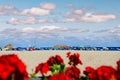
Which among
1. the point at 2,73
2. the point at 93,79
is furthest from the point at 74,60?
the point at 2,73

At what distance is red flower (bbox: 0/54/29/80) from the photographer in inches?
128

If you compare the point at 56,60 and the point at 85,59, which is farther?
the point at 85,59

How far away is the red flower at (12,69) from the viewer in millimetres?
3242

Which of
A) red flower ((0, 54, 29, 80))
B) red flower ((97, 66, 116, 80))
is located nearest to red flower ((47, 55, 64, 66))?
red flower ((97, 66, 116, 80))

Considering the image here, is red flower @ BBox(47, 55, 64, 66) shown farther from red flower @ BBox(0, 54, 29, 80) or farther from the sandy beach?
the sandy beach

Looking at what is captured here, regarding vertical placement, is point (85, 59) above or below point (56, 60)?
below

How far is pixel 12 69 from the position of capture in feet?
10.7

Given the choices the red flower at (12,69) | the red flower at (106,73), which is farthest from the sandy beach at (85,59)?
the red flower at (12,69)

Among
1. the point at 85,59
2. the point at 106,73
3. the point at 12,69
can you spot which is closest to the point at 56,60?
the point at 106,73

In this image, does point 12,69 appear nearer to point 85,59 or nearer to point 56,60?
point 56,60

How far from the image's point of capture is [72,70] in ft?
21.2

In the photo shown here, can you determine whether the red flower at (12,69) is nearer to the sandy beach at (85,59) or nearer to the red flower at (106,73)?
the red flower at (106,73)

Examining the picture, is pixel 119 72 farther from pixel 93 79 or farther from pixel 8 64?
pixel 8 64

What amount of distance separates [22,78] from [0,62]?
0.23m
